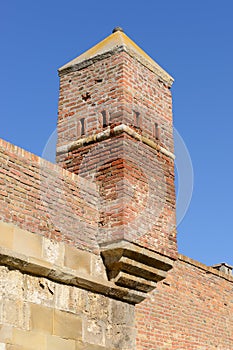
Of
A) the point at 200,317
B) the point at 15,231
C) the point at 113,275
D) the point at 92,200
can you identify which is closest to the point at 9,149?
the point at 15,231

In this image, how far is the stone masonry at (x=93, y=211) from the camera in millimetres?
6215

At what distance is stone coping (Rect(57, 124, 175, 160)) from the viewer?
7583 mm

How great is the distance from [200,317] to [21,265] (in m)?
7.05

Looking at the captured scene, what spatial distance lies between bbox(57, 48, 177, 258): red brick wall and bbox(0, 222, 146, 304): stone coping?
45cm

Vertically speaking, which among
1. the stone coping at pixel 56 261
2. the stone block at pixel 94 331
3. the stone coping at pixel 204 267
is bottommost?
the stone block at pixel 94 331

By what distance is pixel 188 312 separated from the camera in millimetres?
11891

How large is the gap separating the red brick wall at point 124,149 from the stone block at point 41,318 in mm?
1245

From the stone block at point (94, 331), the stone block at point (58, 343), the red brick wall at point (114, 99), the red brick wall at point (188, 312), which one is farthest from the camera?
the red brick wall at point (188, 312)

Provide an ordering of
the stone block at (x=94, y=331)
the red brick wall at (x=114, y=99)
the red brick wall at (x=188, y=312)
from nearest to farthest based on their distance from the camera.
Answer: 1. the stone block at (x=94, y=331)
2. the red brick wall at (x=114, y=99)
3. the red brick wall at (x=188, y=312)

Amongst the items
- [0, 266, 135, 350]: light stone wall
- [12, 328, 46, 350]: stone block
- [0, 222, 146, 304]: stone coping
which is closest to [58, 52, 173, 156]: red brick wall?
[0, 222, 146, 304]: stone coping

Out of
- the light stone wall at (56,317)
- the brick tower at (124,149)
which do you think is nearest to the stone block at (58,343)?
the light stone wall at (56,317)

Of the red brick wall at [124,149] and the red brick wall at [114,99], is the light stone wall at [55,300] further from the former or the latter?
the red brick wall at [114,99]

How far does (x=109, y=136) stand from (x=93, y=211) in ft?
3.37

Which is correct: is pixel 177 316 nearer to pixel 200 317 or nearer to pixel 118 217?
pixel 200 317
